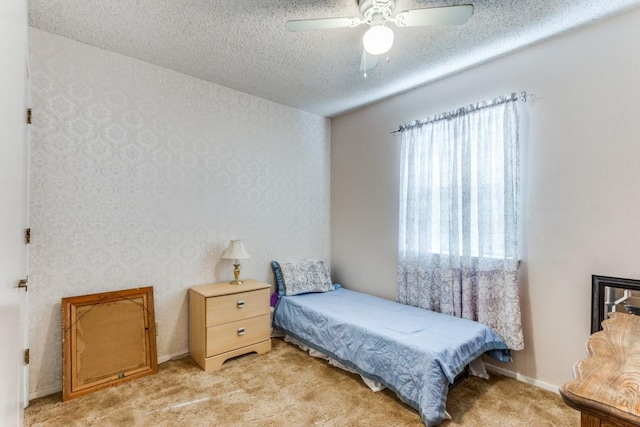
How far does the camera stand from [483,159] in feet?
8.39

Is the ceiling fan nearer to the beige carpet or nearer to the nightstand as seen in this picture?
the nightstand

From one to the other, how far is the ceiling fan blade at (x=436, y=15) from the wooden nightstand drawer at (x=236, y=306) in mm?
2485

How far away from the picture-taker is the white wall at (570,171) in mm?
1985

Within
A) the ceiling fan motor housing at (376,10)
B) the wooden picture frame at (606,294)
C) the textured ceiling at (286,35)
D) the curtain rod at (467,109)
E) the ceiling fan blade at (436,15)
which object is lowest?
the wooden picture frame at (606,294)

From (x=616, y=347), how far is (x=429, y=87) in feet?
8.65

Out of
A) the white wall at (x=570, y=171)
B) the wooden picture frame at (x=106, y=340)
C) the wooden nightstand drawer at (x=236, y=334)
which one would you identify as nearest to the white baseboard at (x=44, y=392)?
the wooden picture frame at (x=106, y=340)

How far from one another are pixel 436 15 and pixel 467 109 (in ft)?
3.96

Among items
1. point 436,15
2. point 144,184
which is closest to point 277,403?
point 144,184

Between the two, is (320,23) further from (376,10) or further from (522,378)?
(522,378)

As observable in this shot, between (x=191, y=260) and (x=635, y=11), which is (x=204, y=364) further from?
(x=635, y=11)

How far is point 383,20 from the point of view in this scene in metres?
1.92

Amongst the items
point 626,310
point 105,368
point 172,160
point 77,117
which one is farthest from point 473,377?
point 77,117

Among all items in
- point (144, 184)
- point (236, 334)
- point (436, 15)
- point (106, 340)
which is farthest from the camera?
point (236, 334)

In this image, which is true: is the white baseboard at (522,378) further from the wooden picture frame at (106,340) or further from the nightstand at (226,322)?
the wooden picture frame at (106,340)
